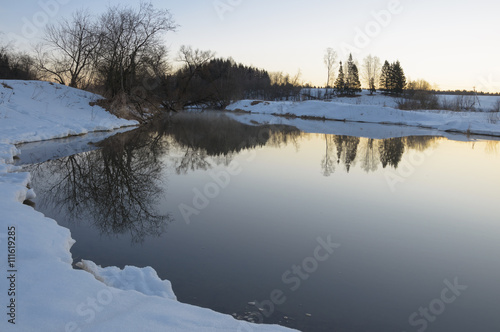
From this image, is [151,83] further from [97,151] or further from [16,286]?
[16,286]

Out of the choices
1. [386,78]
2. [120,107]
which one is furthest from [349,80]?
[120,107]

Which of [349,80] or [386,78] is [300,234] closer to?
[349,80]

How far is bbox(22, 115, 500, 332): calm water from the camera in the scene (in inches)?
141

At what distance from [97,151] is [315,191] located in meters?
7.81

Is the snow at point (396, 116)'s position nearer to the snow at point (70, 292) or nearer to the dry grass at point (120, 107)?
the dry grass at point (120, 107)

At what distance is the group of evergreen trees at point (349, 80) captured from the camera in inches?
2842
